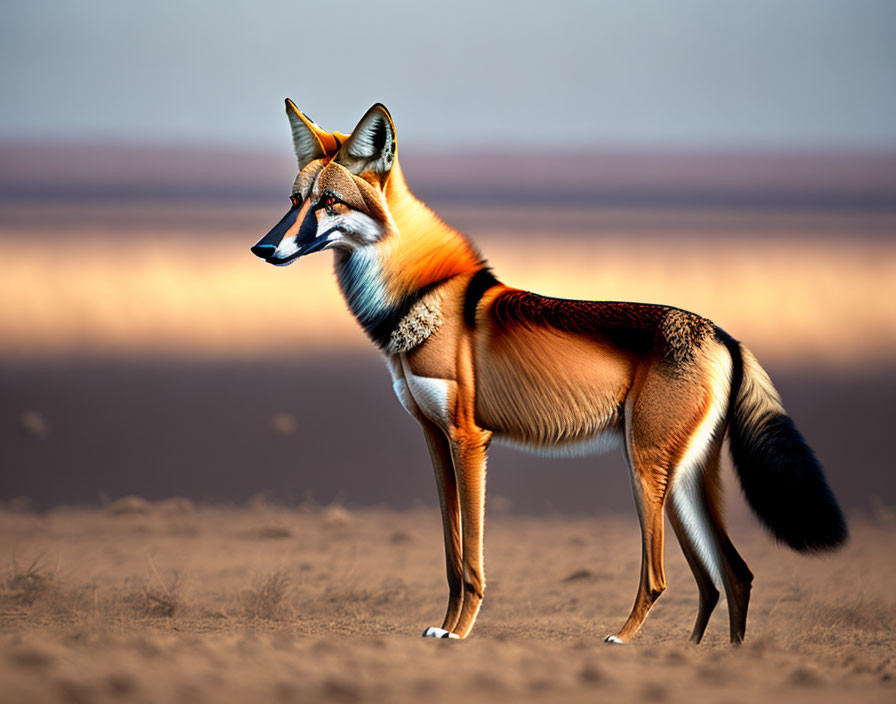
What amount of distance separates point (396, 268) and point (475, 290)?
A: 1.42 ft

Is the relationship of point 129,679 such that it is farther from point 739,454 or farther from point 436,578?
point 436,578

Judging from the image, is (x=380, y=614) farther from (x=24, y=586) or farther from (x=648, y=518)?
(x=648, y=518)

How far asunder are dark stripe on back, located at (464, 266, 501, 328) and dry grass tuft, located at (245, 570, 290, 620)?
2.77 metres

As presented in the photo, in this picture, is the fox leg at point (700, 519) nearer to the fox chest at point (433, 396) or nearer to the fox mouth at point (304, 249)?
the fox chest at point (433, 396)

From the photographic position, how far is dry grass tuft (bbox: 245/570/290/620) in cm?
656

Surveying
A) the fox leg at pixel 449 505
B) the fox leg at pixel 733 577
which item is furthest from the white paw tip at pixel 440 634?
the fox leg at pixel 733 577

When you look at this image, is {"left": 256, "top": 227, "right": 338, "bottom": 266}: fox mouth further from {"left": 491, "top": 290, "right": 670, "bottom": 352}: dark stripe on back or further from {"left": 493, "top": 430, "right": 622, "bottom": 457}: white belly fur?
{"left": 493, "top": 430, "right": 622, "bottom": 457}: white belly fur

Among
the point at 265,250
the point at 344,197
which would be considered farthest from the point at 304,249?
the point at 344,197

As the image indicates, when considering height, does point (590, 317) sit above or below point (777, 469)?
above

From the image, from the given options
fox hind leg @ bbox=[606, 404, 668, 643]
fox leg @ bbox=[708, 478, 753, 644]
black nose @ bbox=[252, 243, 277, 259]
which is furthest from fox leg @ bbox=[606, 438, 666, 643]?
black nose @ bbox=[252, 243, 277, 259]

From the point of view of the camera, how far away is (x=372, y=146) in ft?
16.2

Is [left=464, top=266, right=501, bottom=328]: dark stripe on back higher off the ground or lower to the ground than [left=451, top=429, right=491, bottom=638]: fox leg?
higher

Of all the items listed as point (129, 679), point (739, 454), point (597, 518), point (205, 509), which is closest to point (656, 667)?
point (739, 454)

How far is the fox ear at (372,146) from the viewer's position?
4.88 m
